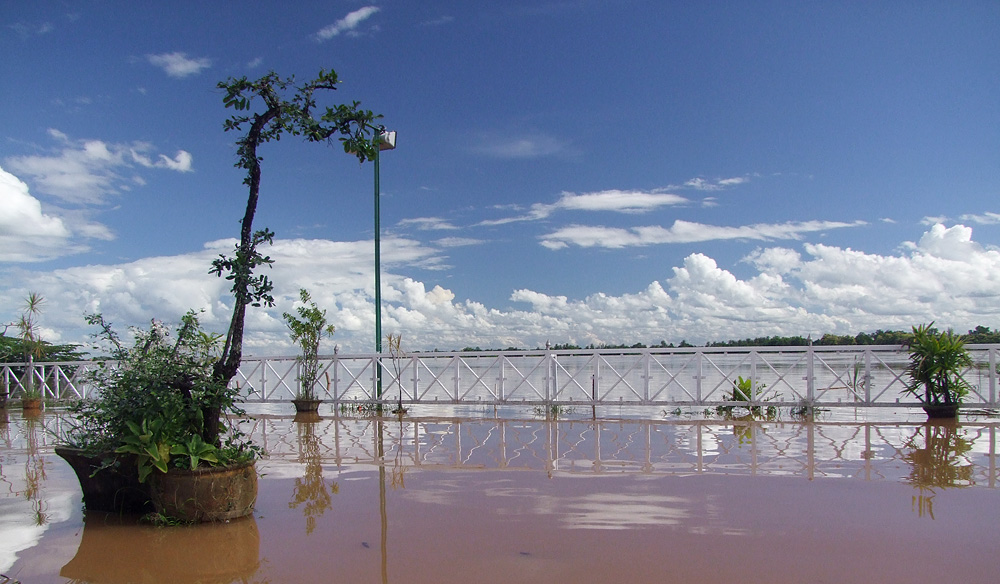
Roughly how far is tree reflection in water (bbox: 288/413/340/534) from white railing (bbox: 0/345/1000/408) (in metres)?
3.79

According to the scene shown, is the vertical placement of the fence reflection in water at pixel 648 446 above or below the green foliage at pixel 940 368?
below

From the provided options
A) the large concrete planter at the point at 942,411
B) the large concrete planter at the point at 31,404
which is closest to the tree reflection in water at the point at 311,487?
the large concrete planter at the point at 31,404

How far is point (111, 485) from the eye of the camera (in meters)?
4.93

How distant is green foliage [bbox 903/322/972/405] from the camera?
1016 centimetres

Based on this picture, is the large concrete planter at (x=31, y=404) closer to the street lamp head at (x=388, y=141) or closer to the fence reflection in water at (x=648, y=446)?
the fence reflection in water at (x=648, y=446)

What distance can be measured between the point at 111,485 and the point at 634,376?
841 centimetres

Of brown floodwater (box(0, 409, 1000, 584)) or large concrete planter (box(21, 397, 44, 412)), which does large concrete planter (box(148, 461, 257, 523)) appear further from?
large concrete planter (box(21, 397, 44, 412))

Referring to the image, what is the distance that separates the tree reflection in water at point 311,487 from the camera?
498cm

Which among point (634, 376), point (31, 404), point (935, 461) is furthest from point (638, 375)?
point (31, 404)

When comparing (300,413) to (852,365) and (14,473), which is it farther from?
(852,365)

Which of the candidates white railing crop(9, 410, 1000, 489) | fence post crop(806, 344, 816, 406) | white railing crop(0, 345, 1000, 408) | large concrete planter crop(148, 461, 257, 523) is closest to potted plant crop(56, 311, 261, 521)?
large concrete planter crop(148, 461, 257, 523)

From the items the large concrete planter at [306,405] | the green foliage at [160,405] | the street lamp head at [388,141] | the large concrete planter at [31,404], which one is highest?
the street lamp head at [388,141]

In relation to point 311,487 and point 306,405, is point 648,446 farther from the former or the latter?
→ point 306,405

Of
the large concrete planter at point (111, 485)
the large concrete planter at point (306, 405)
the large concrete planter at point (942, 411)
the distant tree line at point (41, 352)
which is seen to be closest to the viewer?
the large concrete planter at point (111, 485)
